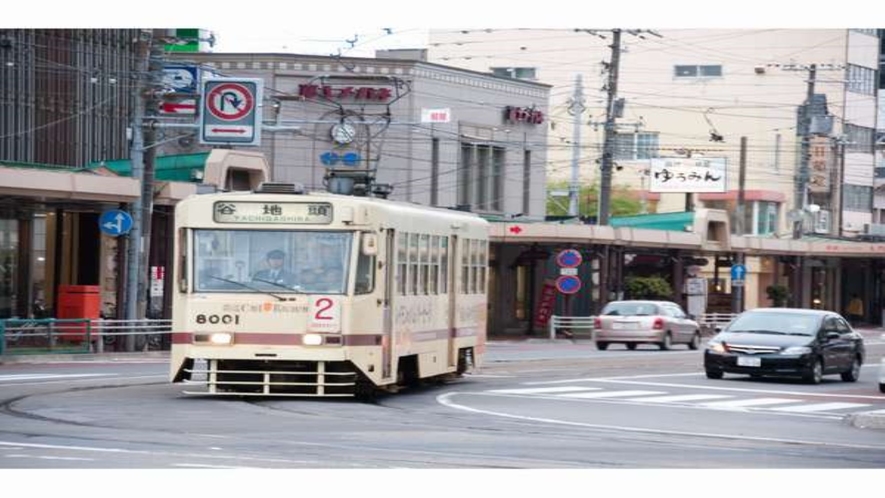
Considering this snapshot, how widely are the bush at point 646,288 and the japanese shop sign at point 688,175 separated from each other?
1382 centimetres

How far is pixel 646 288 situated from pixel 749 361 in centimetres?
3629

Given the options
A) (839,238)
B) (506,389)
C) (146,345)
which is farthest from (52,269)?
(839,238)

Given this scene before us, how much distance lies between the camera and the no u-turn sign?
44219 millimetres

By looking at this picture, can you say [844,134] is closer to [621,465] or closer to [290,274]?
[290,274]

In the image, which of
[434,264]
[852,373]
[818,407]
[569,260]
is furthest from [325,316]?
[569,260]

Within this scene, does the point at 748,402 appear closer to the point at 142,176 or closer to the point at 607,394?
the point at 607,394

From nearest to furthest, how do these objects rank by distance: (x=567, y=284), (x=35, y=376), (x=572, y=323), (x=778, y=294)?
(x=35, y=376)
(x=567, y=284)
(x=572, y=323)
(x=778, y=294)

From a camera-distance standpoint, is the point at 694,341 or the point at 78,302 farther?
the point at 694,341

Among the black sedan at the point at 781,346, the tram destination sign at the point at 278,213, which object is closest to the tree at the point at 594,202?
the black sedan at the point at 781,346

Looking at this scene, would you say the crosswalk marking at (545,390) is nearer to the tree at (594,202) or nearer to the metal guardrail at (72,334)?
the metal guardrail at (72,334)

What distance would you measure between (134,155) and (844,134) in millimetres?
56095

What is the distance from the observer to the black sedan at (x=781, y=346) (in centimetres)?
3344

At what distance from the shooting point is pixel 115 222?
42.4m

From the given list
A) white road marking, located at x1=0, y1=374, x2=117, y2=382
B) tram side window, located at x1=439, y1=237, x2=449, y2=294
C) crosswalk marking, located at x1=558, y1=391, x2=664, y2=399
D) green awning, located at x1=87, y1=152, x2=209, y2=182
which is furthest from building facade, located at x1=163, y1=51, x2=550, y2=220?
tram side window, located at x1=439, y1=237, x2=449, y2=294
